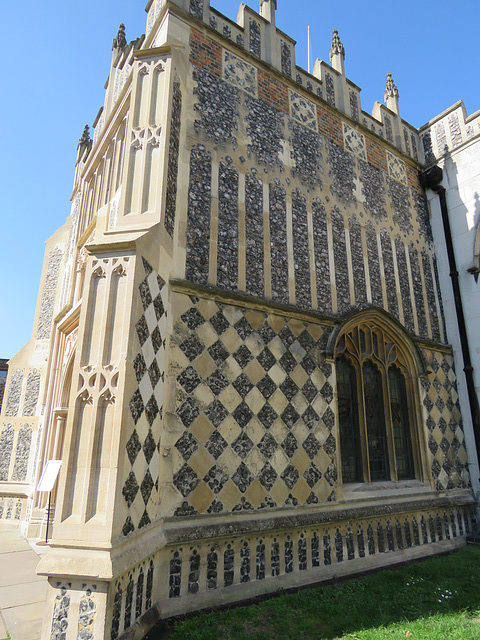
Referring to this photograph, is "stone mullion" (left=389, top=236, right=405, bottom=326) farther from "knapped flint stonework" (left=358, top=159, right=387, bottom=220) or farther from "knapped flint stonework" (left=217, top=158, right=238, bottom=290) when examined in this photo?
"knapped flint stonework" (left=217, top=158, right=238, bottom=290)

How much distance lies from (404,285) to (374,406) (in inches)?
107

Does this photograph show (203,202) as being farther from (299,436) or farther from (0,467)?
(0,467)

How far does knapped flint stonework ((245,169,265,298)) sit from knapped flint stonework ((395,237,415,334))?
358 cm

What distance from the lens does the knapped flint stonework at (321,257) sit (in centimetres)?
697

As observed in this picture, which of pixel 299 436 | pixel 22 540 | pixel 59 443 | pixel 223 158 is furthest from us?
pixel 59 443

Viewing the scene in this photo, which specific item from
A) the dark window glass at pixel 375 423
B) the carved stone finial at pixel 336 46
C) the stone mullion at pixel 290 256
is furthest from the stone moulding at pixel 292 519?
the carved stone finial at pixel 336 46

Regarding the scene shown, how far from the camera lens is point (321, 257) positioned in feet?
23.6

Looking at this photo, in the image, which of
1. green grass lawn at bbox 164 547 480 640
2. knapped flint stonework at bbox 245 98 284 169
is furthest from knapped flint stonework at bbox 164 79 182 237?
green grass lawn at bbox 164 547 480 640

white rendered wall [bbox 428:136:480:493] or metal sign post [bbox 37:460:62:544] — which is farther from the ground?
white rendered wall [bbox 428:136:480:493]

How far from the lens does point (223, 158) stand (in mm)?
6395

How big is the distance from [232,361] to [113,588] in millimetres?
2792

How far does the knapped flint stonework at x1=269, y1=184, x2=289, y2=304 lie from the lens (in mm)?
6410

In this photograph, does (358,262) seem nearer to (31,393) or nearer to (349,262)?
(349,262)

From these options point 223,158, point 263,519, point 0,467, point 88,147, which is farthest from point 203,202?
point 0,467
